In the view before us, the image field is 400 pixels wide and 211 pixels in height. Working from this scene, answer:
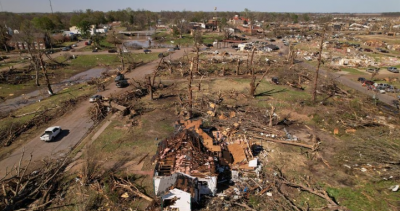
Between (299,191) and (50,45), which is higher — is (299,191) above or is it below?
below

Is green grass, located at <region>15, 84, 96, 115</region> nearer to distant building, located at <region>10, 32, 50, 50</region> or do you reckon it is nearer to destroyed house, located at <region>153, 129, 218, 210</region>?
destroyed house, located at <region>153, 129, 218, 210</region>

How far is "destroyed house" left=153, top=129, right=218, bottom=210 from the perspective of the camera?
13.3m

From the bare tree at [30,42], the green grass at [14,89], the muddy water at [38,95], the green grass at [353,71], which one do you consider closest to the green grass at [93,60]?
the muddy water at [38,95]

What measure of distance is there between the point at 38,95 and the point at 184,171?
3108 cm

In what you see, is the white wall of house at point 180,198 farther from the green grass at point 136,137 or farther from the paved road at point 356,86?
the paved road at point 356,86

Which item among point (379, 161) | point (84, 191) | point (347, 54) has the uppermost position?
point (347, 54)

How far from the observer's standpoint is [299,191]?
15.1 meters

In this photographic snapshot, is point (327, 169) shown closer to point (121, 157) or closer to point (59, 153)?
point (121, 157)

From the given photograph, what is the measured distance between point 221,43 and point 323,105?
54.5 metres

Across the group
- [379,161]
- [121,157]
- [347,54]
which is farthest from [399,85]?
[121,157]

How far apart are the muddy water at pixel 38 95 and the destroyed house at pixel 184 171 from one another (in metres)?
25.4

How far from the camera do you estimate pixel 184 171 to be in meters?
14.5

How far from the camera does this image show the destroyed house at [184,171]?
43.6 feet

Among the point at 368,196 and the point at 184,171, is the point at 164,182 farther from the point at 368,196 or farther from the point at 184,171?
the point at 368,196
